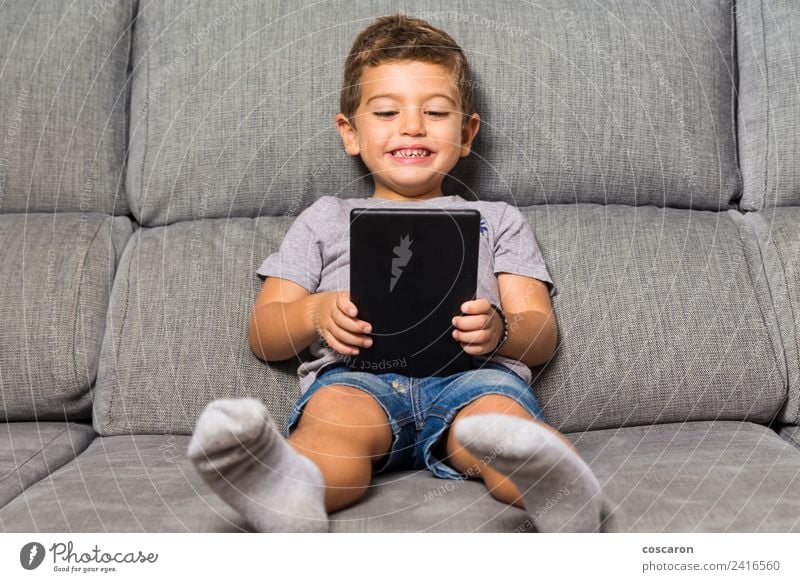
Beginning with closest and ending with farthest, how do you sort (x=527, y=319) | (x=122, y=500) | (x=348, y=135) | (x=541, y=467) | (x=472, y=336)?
(x=541, y=467), (x=122, y=500), (x=472, y=336), (x=527, y=319), (x=348, y=135)

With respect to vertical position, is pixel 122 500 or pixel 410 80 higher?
pixel 410 80

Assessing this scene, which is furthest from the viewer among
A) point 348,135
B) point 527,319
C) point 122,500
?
point 348,135

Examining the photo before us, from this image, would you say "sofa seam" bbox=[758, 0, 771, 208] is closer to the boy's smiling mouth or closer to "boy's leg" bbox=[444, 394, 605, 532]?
the boy's smiling mouth

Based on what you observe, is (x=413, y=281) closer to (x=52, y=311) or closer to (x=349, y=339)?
(x=349, y=339)

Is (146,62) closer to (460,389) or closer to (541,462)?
(460,389)

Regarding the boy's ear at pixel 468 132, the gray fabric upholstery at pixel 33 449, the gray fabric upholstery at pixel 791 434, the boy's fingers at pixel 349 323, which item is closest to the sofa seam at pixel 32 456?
the gray fabric upholstery at pixel 33 449

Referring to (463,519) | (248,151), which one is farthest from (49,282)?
(463,519)

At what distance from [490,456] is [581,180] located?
55 centimetres

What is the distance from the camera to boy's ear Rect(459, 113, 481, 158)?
0.95 metres

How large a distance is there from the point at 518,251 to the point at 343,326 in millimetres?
262

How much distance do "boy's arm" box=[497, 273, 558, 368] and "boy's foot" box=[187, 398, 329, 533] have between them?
0.32 meters

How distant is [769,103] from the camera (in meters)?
1.05

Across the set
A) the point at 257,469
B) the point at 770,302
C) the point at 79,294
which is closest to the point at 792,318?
the point at 770,302
